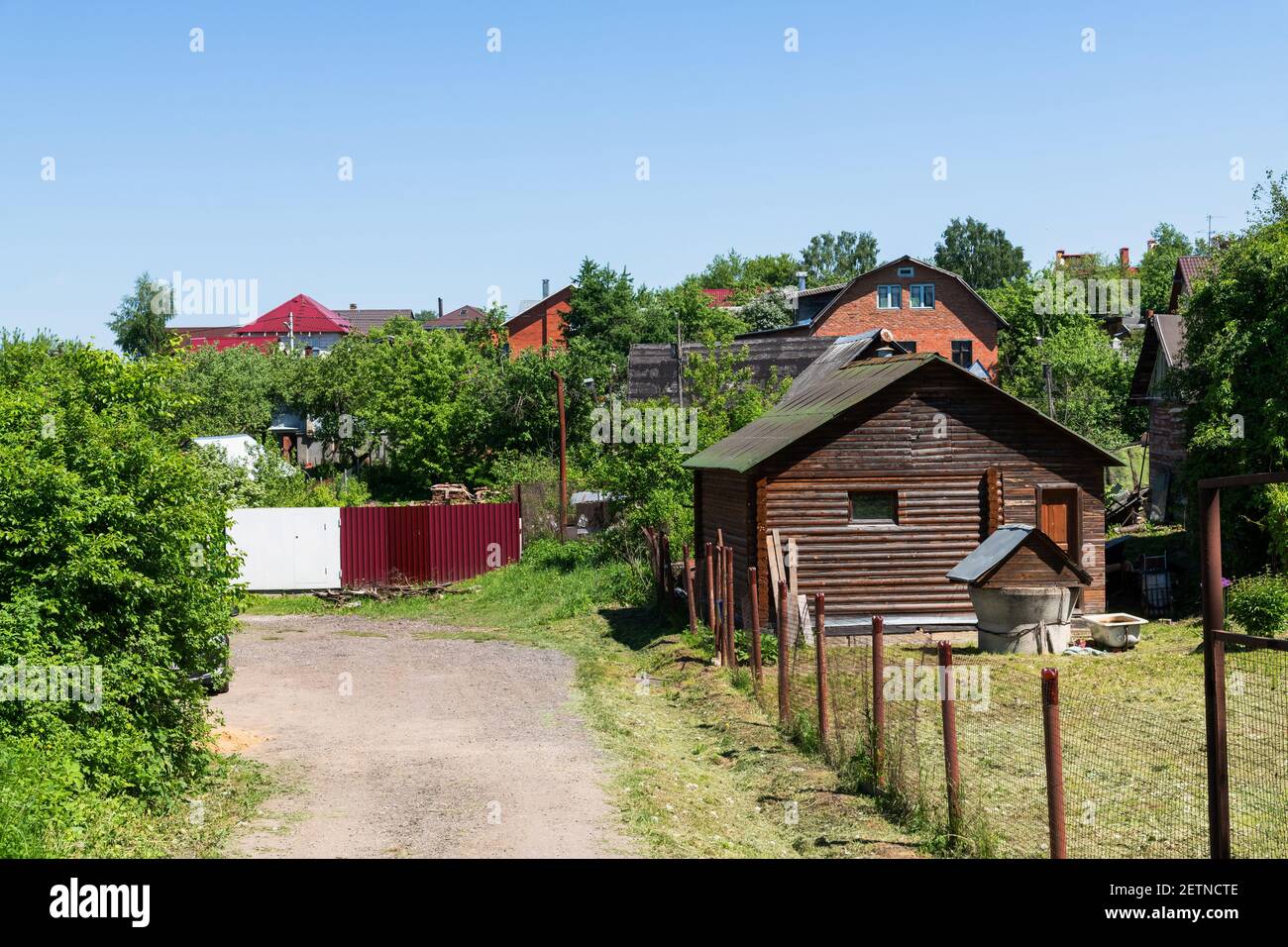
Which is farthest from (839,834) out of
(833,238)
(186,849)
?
(833,238)

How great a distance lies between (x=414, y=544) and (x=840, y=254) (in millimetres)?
101977

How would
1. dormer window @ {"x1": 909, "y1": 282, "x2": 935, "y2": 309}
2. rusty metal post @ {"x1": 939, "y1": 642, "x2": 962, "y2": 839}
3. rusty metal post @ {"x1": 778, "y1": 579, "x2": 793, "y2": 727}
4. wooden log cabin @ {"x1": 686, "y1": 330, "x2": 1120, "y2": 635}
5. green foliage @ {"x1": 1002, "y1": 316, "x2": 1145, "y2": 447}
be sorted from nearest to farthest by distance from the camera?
rusty metal post @ {"x1": 939, "y1": 642, "x2": 962, "y2": 839}
rusty metal post @ {"x1": 778, "y1": 579, "x2": 793, "y2": 727}
wooden log cabin @ {"x1": 686, "y1": 330, "x2": 1120, "y2": 635}
green foliage @ {"x1": 1002, "y1": 316, "x2": 1145, "y2": 447}
dormer window @ {"x1": 909, "y1": 282, "x2": 935, "y2": 309}

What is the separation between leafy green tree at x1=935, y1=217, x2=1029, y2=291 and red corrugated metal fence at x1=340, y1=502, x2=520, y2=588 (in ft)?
281

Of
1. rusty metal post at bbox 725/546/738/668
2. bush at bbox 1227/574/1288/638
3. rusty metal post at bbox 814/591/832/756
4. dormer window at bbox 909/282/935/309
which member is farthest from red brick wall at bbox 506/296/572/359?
rusty metal post at bbox 814/591/832/756

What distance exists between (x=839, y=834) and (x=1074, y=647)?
11.9 metres

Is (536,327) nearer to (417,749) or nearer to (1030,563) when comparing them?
(1030,563)

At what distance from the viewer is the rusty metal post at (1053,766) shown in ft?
25.1

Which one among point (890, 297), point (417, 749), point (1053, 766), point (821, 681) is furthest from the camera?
point (890, 297)

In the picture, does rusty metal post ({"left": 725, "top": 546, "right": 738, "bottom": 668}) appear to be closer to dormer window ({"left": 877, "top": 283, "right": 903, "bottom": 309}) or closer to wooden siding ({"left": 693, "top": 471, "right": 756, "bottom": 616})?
wooden siding ({"left": 693, "top": 471, "right": 756, "bottom": 616})

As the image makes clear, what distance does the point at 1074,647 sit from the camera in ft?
66.7

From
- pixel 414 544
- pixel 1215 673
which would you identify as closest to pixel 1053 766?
pixel 1215 673

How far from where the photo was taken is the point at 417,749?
13.5 meters

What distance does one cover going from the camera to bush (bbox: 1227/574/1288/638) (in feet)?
61.9
